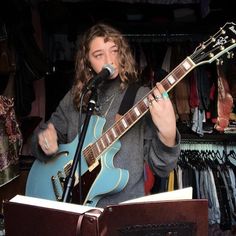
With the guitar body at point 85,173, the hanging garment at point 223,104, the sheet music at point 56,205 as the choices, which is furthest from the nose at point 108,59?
the hanging garment at point 223,104

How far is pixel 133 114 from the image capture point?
141 cm

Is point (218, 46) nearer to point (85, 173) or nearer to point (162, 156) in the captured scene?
point (162, 156)

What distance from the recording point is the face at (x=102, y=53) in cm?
144

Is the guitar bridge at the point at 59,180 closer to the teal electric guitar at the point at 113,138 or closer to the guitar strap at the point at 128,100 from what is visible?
the teal electric guitar at the point at 113,138

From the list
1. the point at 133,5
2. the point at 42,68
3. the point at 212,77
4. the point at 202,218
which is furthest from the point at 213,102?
the point at 202,218

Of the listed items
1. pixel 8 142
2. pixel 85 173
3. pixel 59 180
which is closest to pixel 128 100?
pixel 85 173

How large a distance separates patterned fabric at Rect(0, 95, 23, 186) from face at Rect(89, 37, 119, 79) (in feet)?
2.65

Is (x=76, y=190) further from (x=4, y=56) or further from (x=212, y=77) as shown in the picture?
(x=212, y=77)

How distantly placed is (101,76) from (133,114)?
0.21m

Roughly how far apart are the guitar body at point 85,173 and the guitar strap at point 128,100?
0.26 feet

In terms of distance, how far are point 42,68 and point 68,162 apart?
1070 millimetres

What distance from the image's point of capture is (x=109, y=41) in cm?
147

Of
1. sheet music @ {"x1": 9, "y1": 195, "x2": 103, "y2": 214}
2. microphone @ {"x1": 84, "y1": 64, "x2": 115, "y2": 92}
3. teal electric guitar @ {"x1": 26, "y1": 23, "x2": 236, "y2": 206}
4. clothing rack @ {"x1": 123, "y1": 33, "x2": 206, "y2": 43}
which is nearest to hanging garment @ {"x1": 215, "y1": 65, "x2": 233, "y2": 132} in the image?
clothing rack @ {"x1": 123, "y1": 33, "x2": 206, "y2": 43}

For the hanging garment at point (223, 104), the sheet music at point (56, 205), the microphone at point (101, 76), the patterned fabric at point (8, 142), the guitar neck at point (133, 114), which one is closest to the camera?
the sheet music at point (56, 205)
